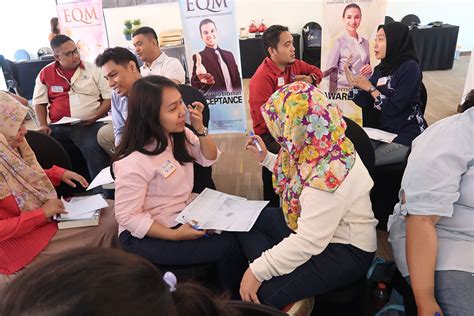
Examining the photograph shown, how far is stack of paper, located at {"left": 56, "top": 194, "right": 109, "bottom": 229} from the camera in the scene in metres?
1.57

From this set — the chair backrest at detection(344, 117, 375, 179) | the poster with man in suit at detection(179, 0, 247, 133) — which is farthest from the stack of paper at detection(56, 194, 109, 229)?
the poster with man in suit at detection(179, 0, 247, 133)

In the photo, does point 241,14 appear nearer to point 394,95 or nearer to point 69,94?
point 69,94

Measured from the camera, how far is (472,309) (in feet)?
3.30

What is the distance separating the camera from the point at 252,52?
254 inches

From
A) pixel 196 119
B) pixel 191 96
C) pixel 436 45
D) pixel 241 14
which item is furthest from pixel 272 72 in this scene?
pixel 436 45

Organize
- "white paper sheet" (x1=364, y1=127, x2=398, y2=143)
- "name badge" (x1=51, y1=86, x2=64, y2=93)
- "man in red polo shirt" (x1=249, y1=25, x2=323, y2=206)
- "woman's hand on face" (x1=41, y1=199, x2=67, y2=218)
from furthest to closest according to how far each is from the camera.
Answer: "name badge" (x1=51, y1=86, x2=64, y2=93), "man in red polo shirt" (x1=249, y1=25, x2=323, y2=206), "white paper sheet" (x1=364, y1=127, x2=398, y2=143), "woman's hand on face" (x1=41, y1=199, x2=67, y2=218)

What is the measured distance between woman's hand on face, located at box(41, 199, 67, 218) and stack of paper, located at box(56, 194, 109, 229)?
0.04 meters

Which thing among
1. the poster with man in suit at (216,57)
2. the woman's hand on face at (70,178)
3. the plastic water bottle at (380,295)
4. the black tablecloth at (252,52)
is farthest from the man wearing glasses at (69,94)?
the black tablecloth at (252,52)

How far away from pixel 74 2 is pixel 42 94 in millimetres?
1794

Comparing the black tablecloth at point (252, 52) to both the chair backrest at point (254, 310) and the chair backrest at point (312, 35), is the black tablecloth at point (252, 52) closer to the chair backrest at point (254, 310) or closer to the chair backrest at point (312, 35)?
the chair backrest at point (312, 35)

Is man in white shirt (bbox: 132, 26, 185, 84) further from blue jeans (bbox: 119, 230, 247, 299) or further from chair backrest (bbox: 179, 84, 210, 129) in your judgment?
blue jeans (bbox: 119, 230, 247, 299)

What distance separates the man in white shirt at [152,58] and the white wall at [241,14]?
3.22 metres

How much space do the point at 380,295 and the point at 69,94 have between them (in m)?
2.69

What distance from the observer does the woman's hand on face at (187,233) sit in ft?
4.67
